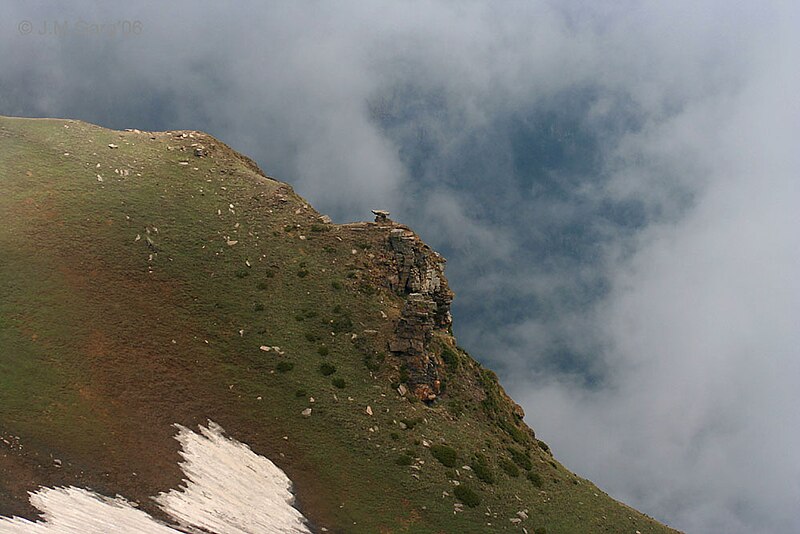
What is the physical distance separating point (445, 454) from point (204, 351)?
27.7m

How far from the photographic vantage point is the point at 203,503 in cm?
4481

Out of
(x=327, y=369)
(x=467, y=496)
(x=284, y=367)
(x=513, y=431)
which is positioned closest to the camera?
(x=467, y=496)

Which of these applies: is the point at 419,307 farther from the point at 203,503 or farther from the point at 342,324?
the point at 203,503

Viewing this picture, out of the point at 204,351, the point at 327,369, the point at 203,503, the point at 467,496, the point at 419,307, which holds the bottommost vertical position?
the point at 203,503

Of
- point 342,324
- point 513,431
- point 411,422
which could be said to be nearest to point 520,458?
Answer: point 513,431

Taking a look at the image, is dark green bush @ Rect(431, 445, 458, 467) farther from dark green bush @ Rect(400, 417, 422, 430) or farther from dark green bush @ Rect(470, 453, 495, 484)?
dark green bush @ Rect(400, 417, 422, 430)

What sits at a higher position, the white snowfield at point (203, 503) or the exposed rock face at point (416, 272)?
the exposed rock face at point (416, 272)

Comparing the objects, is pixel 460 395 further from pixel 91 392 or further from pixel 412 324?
pixel 91 392

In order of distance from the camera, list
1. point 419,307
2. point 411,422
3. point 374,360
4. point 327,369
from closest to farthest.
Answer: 1. point 411,422
2. point 327,369
3. point 374,360
4. point 419,307

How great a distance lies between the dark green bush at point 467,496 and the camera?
59.9 meters

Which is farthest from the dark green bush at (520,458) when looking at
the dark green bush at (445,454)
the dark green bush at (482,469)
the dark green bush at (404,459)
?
the dark green bush at (404,459)

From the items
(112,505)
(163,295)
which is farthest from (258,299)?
(112,505)

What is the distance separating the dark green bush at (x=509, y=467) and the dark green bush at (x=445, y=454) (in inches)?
256

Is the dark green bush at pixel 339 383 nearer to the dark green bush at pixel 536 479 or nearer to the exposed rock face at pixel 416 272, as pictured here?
the exposed rock face at pixel 416 272
